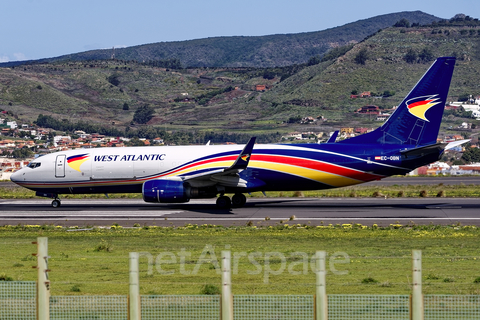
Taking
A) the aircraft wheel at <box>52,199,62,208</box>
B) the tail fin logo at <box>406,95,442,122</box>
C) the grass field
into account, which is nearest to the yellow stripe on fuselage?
the tail fin logo at <box>406,95,442,122</box>

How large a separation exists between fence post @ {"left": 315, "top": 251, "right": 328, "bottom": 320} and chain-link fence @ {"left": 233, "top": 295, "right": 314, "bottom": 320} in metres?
1.64

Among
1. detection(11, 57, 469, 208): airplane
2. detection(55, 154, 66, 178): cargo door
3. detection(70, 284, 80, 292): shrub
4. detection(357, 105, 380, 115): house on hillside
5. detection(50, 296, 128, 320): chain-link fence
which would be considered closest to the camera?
detection(50, 296, 128, 320): chain-link fence

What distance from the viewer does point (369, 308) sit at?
10.7 meters

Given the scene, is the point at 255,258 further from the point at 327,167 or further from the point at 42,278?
the point at 327,167

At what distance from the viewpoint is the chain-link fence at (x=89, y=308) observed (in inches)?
428

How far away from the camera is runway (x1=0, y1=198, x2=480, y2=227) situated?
30.4 meters

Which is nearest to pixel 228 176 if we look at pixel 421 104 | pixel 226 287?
pixel 421 104

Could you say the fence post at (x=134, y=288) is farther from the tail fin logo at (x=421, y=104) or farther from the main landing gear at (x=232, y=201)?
the tail fin logo at (x=421, y=104)

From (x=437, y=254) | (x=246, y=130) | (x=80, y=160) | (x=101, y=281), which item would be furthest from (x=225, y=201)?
(x=246, y=130)

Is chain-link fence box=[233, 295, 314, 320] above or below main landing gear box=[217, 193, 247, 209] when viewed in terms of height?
below

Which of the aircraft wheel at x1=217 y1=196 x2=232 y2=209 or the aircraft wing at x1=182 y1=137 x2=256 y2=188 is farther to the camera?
the aircraft wheel at x1=217 y1=196 x2=232 y2=209

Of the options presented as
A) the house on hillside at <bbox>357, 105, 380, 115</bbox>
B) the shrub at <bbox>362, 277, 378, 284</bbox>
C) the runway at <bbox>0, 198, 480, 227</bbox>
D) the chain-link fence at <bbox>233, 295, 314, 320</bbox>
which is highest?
the house on hillside at <bbox>357, 105, 380, 115</bbox>

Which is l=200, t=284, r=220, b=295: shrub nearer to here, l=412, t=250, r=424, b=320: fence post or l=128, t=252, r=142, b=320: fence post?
l=128, t=252, r=142, b=320: fence post

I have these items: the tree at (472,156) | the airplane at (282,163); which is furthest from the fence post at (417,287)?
the tree at (472,156)
